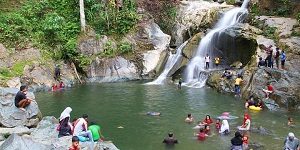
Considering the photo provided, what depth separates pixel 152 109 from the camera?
26797 millimetres

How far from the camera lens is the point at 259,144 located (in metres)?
19.8

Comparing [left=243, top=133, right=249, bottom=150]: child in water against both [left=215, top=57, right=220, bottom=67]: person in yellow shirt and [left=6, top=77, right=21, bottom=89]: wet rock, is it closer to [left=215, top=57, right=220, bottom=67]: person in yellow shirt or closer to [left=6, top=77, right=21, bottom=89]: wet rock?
[left=215, top=57, right=220, bottom=67]: person in yellow shirt

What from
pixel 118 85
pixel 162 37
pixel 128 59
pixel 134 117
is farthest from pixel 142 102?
pixel 162 37

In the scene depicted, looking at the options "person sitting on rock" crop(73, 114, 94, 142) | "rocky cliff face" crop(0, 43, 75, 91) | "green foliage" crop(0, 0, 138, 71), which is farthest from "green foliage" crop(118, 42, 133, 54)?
"person sitting on rock" crop(73, 114, 94, 142)

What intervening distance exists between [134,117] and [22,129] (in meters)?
7.76

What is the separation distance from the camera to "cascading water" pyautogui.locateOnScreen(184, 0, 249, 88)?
1422 inches

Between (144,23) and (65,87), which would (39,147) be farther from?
(144,23)

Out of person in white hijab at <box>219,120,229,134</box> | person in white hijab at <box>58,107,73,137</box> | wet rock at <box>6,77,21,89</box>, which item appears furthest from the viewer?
wet rock at <box>6,77,21,89</box>

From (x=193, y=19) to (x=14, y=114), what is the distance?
26.0 meters

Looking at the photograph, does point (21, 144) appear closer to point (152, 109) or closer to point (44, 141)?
point (44, 141)

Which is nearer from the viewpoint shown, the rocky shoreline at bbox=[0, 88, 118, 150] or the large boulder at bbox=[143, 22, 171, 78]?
the rocky shoreline at bbox=[0, 88, 118, 150]

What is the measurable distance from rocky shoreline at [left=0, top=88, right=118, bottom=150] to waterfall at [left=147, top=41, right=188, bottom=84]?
665 inches

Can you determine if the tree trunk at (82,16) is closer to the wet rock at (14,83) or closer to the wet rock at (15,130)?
the wet rock at (14,83)

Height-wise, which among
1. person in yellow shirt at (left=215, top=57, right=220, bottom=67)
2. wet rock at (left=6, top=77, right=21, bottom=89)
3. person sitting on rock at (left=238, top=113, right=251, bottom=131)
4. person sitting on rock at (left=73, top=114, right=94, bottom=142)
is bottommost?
person sitting on rock at (left=238, top=113, right=251, bottom=131)
